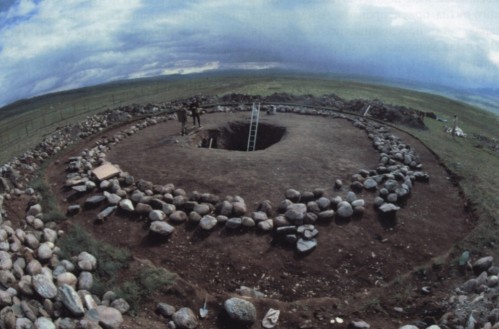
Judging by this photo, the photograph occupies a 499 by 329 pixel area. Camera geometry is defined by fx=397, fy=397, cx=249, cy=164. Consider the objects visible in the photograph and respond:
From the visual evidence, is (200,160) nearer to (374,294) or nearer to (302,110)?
(374,294)

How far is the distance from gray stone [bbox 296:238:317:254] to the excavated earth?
0.57 ft

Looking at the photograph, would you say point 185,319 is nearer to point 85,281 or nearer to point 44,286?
point 85,281

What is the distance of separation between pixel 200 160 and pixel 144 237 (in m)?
5.51

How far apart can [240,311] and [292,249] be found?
2.95 metres

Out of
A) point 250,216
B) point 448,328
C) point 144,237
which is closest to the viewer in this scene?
point 448,328

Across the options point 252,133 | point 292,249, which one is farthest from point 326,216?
point 252,133

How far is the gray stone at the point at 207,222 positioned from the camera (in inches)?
444

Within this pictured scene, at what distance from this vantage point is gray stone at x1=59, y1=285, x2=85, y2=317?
7.51 meters

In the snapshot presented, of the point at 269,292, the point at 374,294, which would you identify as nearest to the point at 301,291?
the point at 269,292

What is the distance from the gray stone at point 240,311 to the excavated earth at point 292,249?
0.20 m

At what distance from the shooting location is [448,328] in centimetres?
745

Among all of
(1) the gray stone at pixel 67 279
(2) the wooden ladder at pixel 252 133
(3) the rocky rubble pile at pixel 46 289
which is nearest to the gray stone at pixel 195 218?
(3) the rocky rubble pile at pixel 46 289

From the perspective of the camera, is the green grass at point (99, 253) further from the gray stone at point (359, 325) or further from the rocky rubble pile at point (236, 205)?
the gray stone at point (359, 325)

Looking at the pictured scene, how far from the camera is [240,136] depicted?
2377 cm
